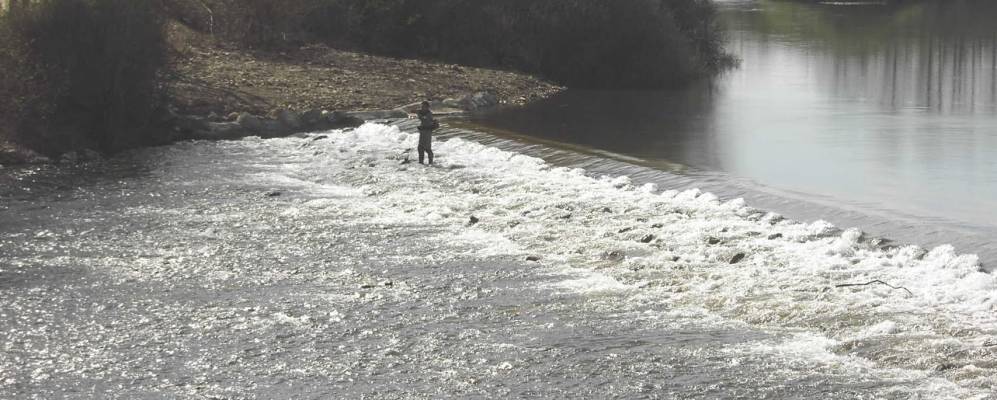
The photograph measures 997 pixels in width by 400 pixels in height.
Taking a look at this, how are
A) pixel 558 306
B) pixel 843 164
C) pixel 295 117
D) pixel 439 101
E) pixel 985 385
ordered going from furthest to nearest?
pixel 439 101
pixel 295 117
pixel 843 164
pixel 558 306
pixel 985 385

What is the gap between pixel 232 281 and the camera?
563 inches

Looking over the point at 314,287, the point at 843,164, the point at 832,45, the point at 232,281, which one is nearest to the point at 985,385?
the point at 314,287

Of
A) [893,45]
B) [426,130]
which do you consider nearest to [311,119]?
[426,130]

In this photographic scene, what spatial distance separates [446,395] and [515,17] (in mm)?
32882

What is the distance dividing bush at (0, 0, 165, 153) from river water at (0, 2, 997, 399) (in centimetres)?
232

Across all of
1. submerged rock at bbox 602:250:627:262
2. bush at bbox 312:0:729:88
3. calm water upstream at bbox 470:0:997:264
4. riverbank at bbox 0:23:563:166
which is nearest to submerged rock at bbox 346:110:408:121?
riverbank at bbox 0:23:563:166

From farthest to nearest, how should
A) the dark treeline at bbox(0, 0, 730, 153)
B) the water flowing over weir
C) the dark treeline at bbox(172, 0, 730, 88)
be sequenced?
the dark treeline at bbox(172, 0, 730, 88)
the dark treeline at bbox(0, 0, 730, 153)
the water flowing over weir

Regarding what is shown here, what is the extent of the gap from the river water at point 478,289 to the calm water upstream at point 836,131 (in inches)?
14.0

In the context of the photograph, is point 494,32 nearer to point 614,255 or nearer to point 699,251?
point 614,255

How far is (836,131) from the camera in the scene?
92.3 feet

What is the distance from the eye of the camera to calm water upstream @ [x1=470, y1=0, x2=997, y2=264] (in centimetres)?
1850

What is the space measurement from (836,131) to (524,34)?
638 inches

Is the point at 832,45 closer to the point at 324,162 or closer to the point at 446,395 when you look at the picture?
the point at 324,162

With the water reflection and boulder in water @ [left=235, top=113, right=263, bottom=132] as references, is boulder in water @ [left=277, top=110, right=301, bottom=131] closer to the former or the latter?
boulder in water @ [left=235, top=113, right=263, bottom=132]
